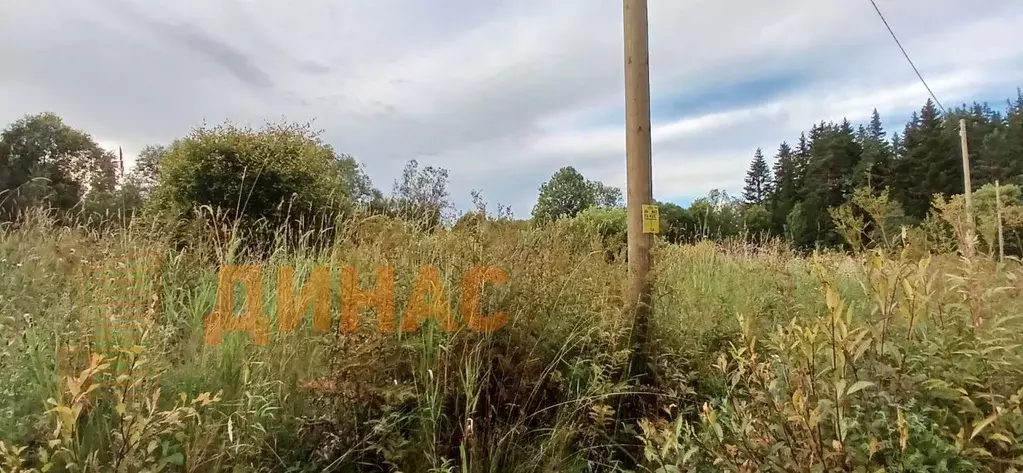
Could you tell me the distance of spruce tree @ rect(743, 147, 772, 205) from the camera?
42625 mm

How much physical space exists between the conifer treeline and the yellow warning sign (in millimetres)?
11531

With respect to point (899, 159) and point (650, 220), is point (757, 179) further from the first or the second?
point (650, 220)

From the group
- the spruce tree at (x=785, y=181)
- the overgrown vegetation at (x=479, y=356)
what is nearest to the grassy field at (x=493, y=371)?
the overgrown vegetation at (x=479, y=356)

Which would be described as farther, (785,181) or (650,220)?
(785,181)

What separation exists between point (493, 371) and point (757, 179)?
48.1 meters

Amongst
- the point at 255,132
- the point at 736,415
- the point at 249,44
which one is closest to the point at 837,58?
the point at 736,415

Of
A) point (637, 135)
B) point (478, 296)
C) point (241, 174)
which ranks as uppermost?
point (241, 174)

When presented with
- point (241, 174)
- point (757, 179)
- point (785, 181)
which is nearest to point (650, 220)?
point (241, 174)

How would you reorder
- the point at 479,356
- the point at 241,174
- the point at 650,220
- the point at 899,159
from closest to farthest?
the point at 479,356 < the point at 650,220 < the point at 241,174 < the point at 899,159

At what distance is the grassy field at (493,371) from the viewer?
1179 mm

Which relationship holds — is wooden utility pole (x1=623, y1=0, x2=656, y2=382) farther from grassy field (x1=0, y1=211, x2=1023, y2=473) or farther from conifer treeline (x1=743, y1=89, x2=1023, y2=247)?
conifer treeline (x1=743, y1=89, x2=1023, y2=247)

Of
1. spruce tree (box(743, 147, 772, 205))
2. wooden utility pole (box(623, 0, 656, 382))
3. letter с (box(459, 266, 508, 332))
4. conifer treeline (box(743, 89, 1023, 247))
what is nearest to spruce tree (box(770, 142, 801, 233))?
conifer treeline (box(743, 89, 1023, 247))

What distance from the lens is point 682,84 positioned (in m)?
4.17

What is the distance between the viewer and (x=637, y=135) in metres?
2.66
